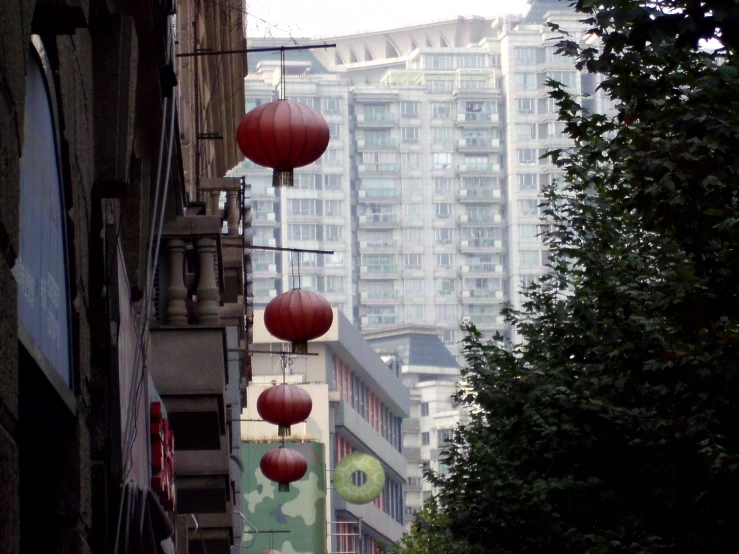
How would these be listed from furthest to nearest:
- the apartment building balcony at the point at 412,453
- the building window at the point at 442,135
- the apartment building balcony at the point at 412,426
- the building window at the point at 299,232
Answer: the building window at the point at 442,135 → the building window at the point at 299,232 → the apartment building balcony at the point at 412,426 → the apartment building balcony at the point at 412,453

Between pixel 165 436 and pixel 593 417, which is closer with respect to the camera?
pixel 165 436

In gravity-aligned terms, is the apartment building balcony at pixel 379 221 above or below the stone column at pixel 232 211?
above

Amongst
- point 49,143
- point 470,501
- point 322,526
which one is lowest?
point 322,526

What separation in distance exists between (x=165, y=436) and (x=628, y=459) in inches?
286

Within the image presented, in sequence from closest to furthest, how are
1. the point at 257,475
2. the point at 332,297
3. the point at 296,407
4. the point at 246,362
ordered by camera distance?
1. the point at 296,407
2. the point at 246,362
3. the point at 257,475
4. the point at 332,297

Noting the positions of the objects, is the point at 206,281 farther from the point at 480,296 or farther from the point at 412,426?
the point at 480,296

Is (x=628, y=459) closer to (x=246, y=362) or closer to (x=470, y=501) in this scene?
(x=470, y=501)

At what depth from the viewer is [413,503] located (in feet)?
417

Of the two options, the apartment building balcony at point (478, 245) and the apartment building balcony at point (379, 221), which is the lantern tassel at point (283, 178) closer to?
the apartment building balcony at point (379, 221)

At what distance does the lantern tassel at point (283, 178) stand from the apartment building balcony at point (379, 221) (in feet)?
519

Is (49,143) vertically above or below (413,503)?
above

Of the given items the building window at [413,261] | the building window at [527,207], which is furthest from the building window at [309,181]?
the building window at [527,207]

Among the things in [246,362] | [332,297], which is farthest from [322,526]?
[332,297]

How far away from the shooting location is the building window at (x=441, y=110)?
175 m
